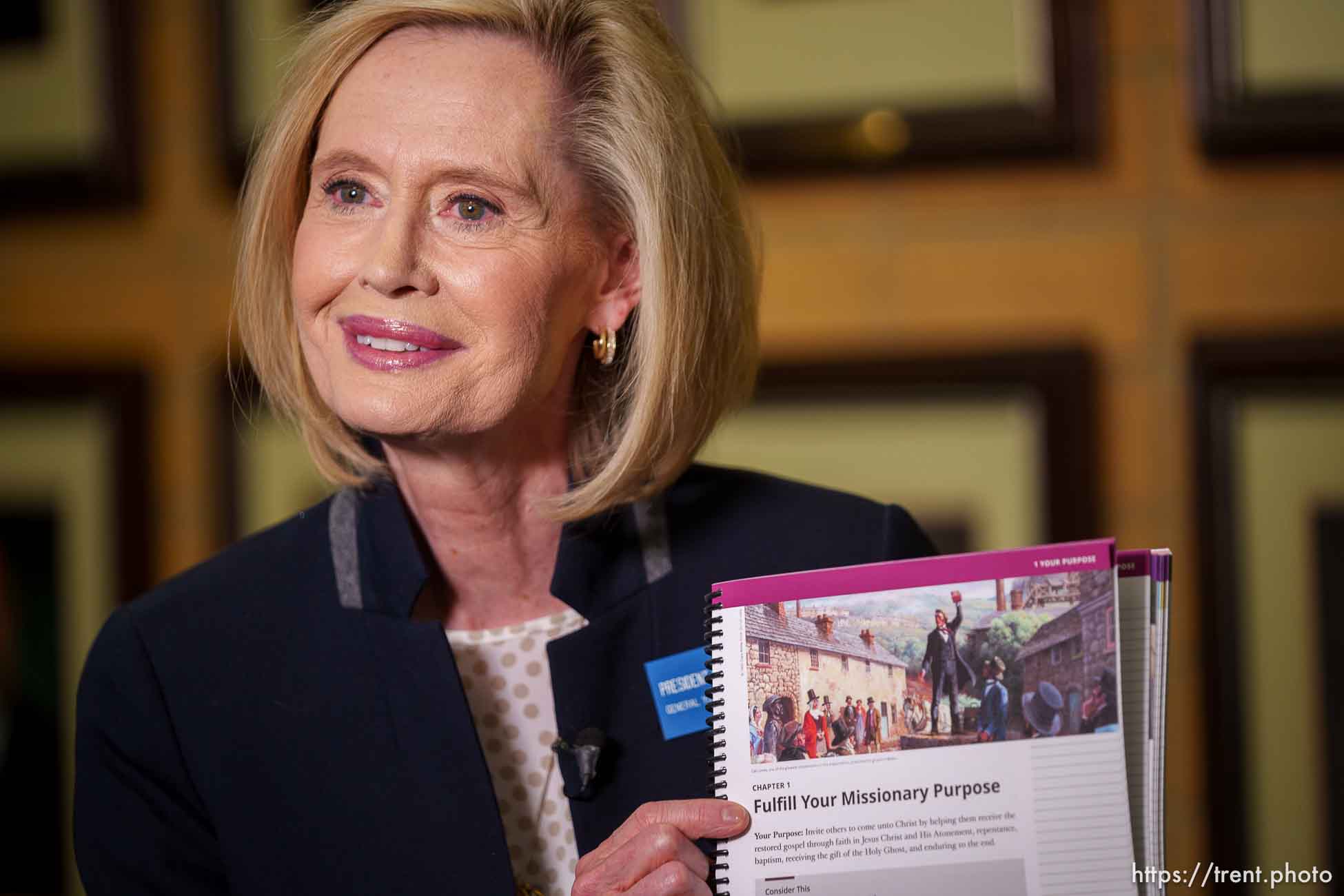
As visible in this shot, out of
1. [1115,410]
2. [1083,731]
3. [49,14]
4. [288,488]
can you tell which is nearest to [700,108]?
[1083,731]

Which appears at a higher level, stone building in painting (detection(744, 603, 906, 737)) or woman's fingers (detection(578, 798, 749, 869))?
stone building in painting (detection(744, 603, 906, 737))

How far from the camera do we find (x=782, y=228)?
2.43m

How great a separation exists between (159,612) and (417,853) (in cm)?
44

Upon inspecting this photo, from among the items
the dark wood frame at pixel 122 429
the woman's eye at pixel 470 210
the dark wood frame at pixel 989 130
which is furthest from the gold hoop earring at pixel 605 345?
the dark wood frame at pixel 122 429

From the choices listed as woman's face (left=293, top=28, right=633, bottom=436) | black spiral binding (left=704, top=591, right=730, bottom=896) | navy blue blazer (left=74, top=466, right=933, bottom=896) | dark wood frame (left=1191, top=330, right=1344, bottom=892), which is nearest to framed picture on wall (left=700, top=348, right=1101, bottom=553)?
dark wood frame (left=1191, top=330, right=1344, bottom=892)

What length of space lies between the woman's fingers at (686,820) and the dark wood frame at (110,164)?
1863 millimetres

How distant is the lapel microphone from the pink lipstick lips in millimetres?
449

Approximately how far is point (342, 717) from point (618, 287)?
601 millimetres

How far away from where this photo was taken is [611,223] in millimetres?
1581

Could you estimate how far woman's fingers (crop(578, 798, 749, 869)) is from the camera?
121 cm

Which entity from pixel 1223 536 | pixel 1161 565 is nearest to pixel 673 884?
pixel 1161 565

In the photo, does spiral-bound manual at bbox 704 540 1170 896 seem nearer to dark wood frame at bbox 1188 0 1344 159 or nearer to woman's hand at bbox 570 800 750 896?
woman's hand at bbox 570 800 750 896

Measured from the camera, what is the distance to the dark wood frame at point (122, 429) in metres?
2.60

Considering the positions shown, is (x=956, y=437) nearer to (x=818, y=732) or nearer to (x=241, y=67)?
(x=818, y=732)
